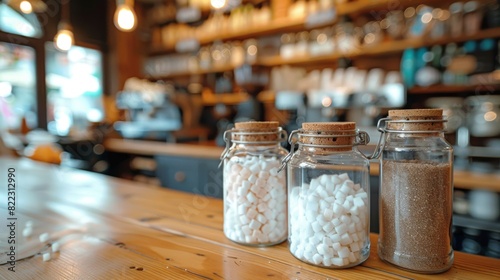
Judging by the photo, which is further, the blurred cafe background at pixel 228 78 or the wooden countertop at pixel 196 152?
the blurred cafe background at pixel 228 78

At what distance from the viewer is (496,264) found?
50cm

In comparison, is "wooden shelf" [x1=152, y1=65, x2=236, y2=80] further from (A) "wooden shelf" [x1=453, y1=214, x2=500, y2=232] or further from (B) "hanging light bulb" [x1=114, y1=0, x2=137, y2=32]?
(A) "wooden shelf" [x1=453, y1=214, x2=500, y2=232]

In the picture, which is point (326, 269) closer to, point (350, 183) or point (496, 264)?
point (350, 183)

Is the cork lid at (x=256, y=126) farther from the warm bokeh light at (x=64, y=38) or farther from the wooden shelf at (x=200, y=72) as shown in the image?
the wooden shelf at (x=200, y=72)

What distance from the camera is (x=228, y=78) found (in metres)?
3.29

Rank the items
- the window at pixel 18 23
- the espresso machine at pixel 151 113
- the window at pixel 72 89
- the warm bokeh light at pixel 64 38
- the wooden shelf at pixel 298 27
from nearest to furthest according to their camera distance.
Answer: the wooden shelf at pixel 298 27, the warm bokeh light at pixel 64 38, the espresso machine at pixel 151 113, the window at pixel 18 23, the window at pixel 72 89

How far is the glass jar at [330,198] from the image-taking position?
0.47m

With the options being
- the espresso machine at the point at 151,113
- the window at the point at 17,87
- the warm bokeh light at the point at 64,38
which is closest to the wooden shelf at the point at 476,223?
A: the espresso machine at the point at 151,113

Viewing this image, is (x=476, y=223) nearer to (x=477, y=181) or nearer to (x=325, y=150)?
(x=477, y=181)

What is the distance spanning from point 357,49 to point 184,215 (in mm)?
2005

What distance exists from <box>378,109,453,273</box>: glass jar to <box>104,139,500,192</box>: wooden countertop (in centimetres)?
13

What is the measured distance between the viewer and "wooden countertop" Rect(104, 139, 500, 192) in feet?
4.18

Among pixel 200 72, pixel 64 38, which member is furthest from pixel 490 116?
pixel 64 38

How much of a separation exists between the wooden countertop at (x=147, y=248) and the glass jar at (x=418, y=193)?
3cm
